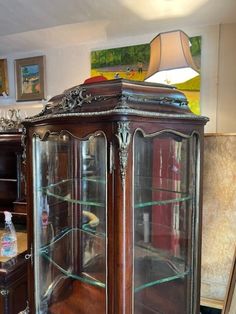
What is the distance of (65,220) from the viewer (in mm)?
1155

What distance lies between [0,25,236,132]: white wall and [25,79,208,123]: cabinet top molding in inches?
26.2

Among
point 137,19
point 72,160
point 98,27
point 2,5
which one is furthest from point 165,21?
point 72,160

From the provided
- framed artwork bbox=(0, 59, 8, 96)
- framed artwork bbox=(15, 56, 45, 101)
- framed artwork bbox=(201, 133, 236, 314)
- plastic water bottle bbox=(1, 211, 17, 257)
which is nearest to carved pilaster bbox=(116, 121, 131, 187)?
framed artwork bbox=(201, 133, 236, 314)

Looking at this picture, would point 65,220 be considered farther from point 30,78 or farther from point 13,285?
point 30,78

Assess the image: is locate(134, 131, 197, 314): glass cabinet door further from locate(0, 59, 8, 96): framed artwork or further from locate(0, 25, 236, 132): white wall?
locate(0, 59, 8, 96): framed artwork

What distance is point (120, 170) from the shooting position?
0.76 meters

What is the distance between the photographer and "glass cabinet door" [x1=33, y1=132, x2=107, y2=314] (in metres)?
0.98

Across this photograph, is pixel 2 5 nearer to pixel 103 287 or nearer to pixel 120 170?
pixel 120 170

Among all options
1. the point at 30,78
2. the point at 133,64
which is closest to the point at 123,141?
the point at 133,64

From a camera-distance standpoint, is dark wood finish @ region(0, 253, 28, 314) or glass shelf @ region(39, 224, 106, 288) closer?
glass shelf @ region(39, 224, 106, 288)

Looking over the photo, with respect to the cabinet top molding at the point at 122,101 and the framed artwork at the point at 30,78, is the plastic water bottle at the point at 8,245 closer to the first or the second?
the cabinet top molding at the point at 122,101

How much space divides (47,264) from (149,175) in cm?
55

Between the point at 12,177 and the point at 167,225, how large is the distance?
3.46 ft

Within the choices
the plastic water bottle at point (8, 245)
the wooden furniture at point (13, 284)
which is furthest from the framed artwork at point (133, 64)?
the wooden furniture at point (13, 284)
